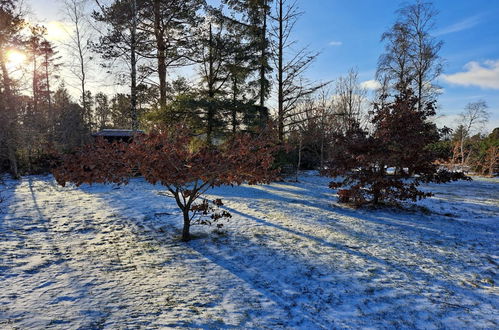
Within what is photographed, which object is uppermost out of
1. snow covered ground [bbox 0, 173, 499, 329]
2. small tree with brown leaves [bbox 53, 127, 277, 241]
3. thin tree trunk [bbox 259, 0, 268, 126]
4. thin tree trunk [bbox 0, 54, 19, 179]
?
thin tree trunk [bbox 259, 0, 268, 126]

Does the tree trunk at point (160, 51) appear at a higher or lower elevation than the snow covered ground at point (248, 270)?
higher

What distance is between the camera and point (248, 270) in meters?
3.24

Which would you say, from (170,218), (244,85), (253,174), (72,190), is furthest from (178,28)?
(253,174)

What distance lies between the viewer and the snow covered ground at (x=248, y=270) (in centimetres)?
231

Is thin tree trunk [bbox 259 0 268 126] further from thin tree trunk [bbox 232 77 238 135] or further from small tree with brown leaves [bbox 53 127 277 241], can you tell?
small tree with brown leaves [bbox 53 127 277 241]

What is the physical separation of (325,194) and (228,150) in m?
6.13

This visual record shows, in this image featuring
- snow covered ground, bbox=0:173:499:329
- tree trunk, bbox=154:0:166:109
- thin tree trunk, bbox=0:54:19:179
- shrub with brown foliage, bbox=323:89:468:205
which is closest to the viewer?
snow covered ground, bbox=0:173:499:329

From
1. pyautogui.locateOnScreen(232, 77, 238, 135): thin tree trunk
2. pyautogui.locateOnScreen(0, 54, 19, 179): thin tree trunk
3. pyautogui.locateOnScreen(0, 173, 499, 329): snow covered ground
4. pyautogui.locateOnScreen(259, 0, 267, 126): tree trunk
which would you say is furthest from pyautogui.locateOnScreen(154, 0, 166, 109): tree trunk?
pyautogui.locateOnScreen(0, 173, 499, 329): snow covered ground

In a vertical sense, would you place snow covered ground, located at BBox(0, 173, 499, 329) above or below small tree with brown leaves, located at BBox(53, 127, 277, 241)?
below

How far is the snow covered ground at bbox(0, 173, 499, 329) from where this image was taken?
2312 mm

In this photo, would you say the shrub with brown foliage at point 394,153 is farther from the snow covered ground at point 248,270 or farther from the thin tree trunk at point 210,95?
the thin tree trunk at point 210,95

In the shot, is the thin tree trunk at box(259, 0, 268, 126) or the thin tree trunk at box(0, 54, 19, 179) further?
the thin tree trunk at box(259, 0, 268, 126)

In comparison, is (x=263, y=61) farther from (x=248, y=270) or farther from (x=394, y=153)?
(x=248, y=270)

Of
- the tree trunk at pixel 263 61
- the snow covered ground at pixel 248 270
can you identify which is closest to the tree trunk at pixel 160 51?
the tree trunk at pixel 263 61
